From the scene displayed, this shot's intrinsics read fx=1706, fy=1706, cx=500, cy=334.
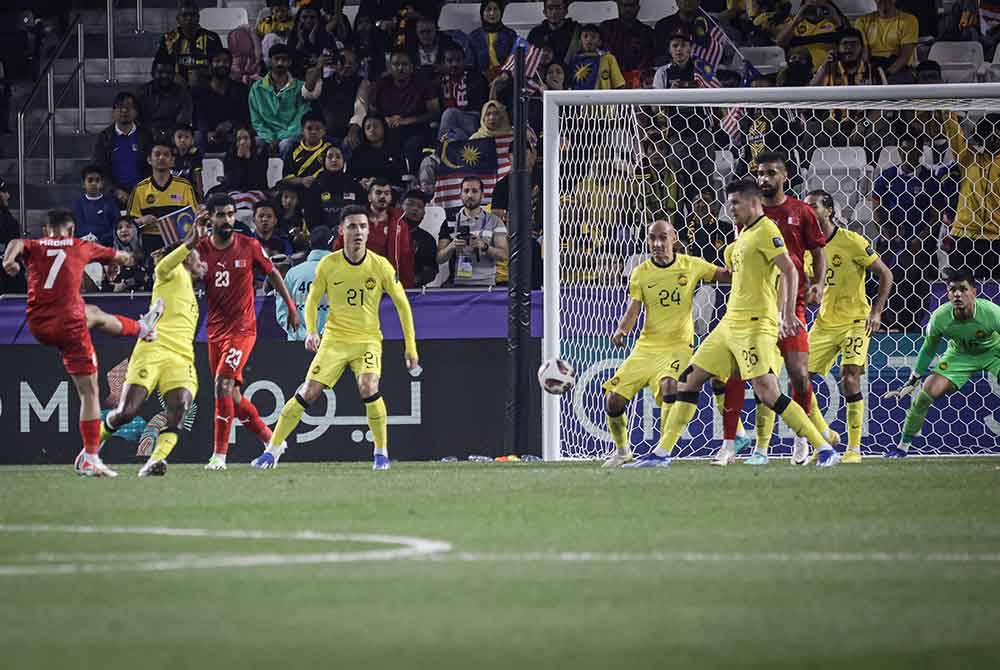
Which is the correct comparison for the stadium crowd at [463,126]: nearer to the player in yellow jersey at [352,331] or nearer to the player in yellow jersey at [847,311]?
the player in yellow jersey at [847,311]

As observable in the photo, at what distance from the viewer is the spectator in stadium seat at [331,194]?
52.4 ft

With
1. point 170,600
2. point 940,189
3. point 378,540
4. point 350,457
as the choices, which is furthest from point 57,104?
point 170,600

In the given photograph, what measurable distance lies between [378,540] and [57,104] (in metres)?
13.7

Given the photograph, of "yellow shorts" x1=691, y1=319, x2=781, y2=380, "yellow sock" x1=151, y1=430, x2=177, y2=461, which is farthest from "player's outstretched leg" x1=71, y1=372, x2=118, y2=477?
"yellow shorts" x1=691, y1=319, x2=781, y2=380

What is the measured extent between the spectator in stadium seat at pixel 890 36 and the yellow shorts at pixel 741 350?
6.33 meters

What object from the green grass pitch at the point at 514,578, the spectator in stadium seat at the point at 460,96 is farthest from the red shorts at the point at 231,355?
the spectator in stadium seat at the point at 460,96

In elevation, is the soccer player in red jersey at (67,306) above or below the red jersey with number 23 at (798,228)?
below

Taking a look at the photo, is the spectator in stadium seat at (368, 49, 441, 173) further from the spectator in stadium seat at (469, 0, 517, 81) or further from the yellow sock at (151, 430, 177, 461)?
the yellow sock at (151, 430, 177, 461)

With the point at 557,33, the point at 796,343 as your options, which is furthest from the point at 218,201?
the point at 557,33

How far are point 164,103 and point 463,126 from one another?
3.48m

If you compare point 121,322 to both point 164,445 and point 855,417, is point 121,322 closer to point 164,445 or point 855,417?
point 164,445

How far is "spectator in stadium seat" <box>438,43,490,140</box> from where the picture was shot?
1667 cm

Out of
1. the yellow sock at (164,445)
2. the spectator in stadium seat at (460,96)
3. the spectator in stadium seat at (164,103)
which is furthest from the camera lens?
the spectator in stadium seat at (164,103)

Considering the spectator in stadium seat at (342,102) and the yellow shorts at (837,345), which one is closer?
the yellow shorts at (837,345)
